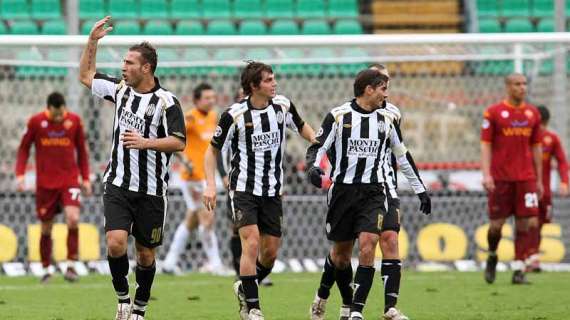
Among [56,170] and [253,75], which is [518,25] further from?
[253,75]

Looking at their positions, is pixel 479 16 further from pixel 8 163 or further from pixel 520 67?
pixel 8 163

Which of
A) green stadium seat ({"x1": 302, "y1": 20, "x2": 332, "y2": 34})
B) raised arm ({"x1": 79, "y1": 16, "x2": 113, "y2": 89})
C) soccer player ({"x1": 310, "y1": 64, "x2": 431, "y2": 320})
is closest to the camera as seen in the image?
raised arm ({"x1": 79, "y1": 16, "x2": 113, "y2": 89})

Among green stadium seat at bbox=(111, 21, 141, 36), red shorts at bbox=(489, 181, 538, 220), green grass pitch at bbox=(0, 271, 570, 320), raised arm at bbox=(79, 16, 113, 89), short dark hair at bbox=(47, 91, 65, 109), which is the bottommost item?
green grass pitch at bbox=(0, 271, 570, 320)

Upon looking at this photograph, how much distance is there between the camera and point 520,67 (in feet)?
52.3

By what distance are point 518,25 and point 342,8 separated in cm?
319

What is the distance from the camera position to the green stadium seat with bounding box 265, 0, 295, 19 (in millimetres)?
20578

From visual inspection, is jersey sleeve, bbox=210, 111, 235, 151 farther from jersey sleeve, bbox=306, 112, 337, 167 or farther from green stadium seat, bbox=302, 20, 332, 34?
green stadium seat, bbox=302, 20, 332, 34

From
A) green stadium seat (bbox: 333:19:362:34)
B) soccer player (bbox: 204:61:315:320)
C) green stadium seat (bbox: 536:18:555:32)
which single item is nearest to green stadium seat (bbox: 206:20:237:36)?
green stadium seat (bbox: 333:19:362:34)

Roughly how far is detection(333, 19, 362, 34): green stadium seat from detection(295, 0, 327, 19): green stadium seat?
37 cm

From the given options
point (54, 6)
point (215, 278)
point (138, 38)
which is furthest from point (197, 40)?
point (54, 6)

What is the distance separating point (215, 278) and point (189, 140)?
1.75 meters

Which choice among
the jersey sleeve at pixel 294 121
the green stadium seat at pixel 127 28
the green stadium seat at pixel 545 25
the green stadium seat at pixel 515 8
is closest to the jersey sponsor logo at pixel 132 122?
the jersey sleeve at pixel 294 121

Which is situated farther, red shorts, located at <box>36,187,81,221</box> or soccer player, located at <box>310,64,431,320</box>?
red shorts, located at <box>36,187,81,221</box>

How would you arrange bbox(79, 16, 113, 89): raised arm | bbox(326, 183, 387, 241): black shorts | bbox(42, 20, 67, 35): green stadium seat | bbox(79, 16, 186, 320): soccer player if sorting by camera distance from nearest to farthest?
bbox(79, 16, 186, 320): soccer player, bbox(79, 16, 113, 89): raised arm, bbox(326, 183, 387, 241): black shorts, bbox(42, 20, 67, 35): green stadium seat
